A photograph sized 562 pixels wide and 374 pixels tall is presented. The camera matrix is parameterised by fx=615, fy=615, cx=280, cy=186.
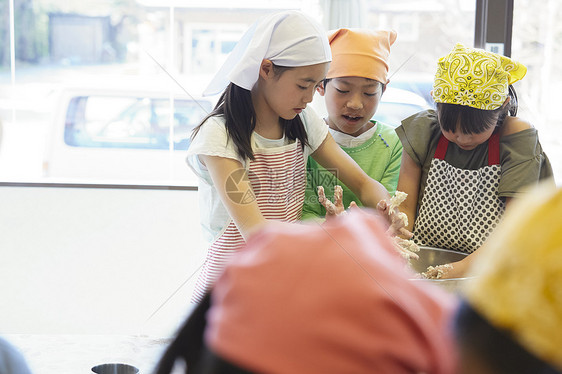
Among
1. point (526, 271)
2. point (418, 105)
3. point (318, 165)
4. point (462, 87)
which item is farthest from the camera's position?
point (418, 105)

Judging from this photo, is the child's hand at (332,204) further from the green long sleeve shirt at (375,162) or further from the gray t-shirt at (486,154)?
the gray t-shirt at (486,154)

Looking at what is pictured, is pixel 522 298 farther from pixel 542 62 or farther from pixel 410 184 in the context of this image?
pixel 542 62

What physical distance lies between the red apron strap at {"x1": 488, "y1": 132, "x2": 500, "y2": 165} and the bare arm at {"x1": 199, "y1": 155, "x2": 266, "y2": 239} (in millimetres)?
409

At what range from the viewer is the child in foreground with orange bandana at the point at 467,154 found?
1012 millimetres

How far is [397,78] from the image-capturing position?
Answer: 1928 mm

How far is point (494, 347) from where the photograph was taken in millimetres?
207

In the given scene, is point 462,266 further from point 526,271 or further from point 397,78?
point 397,78

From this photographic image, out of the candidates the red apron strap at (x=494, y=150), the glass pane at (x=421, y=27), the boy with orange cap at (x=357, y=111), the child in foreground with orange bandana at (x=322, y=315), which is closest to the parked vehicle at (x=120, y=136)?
the glass pane at (x=421, y=27)

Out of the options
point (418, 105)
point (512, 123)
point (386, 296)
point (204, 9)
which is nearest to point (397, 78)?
point (418, 105)

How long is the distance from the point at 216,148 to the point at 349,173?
25cm

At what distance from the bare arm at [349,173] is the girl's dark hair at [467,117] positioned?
157 millimetres

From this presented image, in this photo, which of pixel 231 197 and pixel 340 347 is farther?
pixel 231 197

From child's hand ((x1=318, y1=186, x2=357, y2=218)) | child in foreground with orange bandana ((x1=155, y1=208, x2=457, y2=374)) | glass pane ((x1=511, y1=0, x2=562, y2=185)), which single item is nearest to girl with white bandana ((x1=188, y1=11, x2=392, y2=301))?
child's hand ((x1=318, y1=186, x2=357, y2=218))

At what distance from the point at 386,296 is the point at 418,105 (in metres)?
1.72
